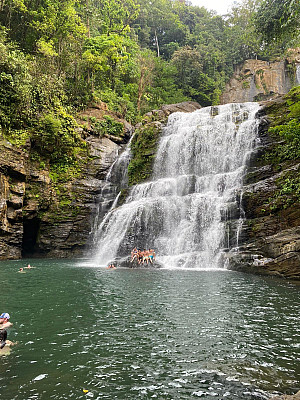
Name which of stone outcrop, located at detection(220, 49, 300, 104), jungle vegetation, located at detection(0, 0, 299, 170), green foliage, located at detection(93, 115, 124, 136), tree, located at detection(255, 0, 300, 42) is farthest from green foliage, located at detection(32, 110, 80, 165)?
stone outcrop, located at detection(220, 49, 300, 104)

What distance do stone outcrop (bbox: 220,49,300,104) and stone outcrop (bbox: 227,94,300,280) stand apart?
27441 mm

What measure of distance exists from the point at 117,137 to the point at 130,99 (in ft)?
37.2

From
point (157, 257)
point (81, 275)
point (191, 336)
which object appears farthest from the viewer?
point (157, 257)

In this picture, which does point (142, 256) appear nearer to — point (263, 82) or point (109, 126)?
point (109, 126)

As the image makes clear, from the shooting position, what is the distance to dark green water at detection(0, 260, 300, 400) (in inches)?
177

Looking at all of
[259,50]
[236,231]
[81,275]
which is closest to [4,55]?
[81,275]

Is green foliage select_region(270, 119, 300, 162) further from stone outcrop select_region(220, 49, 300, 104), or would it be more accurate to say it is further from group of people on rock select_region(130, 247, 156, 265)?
stone outcrop select_region(220, 49, 300, 104)

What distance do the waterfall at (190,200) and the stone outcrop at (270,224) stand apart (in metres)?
0.95

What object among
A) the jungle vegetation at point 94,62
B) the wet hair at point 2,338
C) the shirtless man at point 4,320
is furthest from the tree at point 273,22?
the wet hair at point 2,338

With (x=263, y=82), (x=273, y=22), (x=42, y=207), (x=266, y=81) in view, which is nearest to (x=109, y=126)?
(x=42, y=207)

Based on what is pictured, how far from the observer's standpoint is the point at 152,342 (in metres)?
6.23

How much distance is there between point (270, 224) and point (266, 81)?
35.4m

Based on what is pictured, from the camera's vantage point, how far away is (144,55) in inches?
1757

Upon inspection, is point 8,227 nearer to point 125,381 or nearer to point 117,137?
point 117,137
